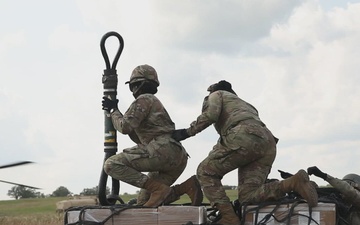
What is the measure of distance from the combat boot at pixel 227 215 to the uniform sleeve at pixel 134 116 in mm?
1394

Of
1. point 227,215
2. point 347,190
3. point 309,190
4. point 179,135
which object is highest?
point 179,135

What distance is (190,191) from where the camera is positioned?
34.4 feet

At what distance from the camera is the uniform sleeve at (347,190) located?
1034 cm

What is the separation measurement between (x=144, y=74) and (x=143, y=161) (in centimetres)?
111

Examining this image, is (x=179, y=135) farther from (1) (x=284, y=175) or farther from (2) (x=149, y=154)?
(1) (x=284, y=175)

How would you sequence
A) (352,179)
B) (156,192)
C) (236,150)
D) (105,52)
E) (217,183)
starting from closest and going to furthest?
(236,150), (217,183), (156,192), (352,179), (105,52)

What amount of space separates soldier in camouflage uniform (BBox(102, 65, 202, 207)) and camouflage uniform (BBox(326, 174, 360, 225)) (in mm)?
1613

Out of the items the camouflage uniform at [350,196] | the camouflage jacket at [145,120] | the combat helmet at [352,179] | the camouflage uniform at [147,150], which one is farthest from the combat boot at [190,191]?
the combat helmet at [352,179]

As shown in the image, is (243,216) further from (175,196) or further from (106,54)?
(106,54)

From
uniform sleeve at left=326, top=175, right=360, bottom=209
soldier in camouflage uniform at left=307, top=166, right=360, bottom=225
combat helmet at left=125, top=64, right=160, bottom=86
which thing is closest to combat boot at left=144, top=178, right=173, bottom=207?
combat helmet at left=125, top=64, right=160, bottom=86

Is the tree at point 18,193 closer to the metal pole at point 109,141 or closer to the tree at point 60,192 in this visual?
the tree at point 60,192

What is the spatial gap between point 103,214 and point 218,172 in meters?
1.41

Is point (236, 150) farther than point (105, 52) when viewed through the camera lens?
No

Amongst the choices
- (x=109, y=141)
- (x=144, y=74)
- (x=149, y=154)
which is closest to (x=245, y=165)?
(x=149, y=154)
